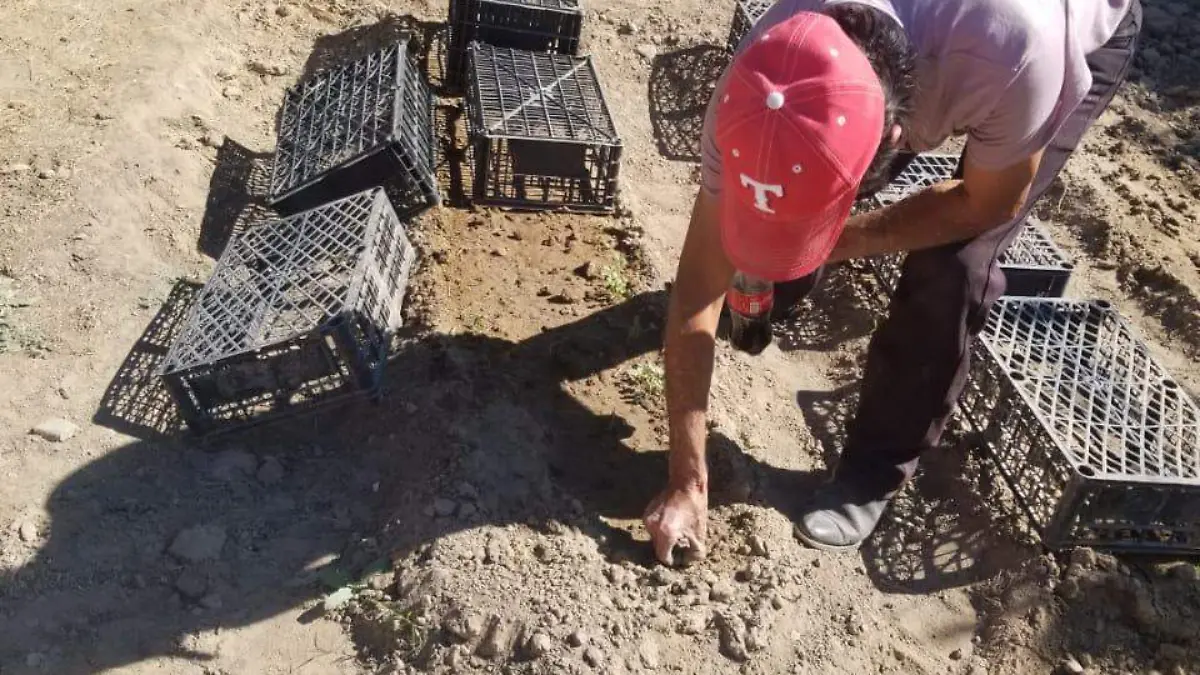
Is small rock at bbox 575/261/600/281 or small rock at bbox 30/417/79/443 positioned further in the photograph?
small rock at bbox 575/261/600/281

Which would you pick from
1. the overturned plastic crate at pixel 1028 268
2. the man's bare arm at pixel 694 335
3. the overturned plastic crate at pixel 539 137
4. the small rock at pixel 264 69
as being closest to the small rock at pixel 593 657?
the man's bare arm at pixel 694 335

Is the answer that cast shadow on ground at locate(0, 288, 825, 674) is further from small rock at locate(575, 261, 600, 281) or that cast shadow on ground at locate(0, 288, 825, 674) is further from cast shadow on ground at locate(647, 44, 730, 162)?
cast shadow on ground at locate(647, 44, 730, 162)

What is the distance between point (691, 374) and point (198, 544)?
4.79 feet

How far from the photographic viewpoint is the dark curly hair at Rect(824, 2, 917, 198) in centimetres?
198

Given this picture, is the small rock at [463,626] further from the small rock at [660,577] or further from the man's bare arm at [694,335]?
the man's bare arm at [694,335]

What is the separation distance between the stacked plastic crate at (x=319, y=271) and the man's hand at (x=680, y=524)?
3.34ft

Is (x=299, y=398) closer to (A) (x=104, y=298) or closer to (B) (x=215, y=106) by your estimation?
(A) (x=104, y=298)

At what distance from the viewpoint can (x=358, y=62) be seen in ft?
14.1

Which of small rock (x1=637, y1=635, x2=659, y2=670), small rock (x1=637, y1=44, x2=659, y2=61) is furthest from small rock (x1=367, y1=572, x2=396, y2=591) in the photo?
small rock (x1=637, y1=44, x2=659, y2=61)

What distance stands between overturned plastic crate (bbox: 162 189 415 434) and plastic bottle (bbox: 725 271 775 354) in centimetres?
114

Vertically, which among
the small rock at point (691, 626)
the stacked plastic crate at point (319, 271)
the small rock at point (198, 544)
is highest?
the stacked plastic crate at point (319, 271)

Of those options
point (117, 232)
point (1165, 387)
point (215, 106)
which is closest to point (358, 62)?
point (215, 106)

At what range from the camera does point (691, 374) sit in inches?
103

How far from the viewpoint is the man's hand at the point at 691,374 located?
2.49 metres
